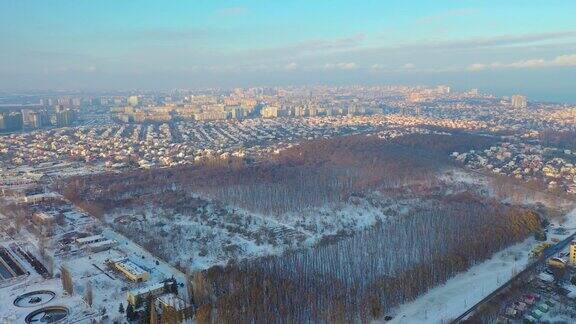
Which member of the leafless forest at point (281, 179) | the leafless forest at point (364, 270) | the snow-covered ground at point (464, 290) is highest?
the leafless forest at point (281, 179)

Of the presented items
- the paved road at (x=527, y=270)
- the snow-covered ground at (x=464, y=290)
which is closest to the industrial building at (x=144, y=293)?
the snow-covered ground at (x=464, y=290)

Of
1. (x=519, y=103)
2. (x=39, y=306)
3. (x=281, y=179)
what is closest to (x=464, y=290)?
(x=39, y=306)

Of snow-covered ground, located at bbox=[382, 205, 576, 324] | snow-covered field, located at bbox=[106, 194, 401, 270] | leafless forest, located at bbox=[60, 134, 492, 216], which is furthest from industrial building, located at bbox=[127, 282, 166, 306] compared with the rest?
leafless forest, located at bbox=[60, 134, 492, 216]

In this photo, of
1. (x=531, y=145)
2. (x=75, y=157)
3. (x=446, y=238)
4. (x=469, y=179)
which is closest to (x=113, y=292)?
(x=446, y=238)

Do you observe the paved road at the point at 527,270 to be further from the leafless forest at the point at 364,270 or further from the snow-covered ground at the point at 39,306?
the snow-covered ground at the point at 39,306

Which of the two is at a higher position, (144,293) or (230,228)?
(144,293)

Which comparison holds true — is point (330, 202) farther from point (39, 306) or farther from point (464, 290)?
point (39, 306)

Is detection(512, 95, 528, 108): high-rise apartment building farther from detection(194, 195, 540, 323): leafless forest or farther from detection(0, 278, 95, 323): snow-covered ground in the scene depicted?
detection(0, 278, 95, 323): snow-covered ground
